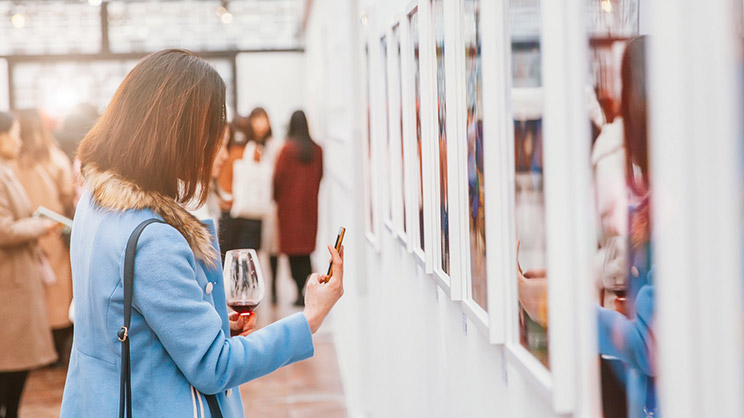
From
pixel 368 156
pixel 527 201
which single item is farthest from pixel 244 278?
pixel 368 156

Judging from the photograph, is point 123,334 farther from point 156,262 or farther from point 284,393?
point 284,393

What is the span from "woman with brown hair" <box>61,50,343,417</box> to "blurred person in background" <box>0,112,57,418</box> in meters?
3.15

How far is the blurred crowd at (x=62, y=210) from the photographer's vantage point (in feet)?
16.1

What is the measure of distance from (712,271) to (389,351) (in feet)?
9.58

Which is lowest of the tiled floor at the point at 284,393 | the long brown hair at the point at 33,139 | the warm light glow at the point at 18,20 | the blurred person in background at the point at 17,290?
the tiled floor at the point at 284,393

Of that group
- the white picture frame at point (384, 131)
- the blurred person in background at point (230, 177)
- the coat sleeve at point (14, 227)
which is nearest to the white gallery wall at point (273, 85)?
the blurred person in background at point (230, 177)

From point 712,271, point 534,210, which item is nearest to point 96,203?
point 534,210

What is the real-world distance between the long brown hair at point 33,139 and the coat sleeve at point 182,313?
4.50 metres

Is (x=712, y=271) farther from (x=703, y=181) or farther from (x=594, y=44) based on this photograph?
(x=594, y=44)

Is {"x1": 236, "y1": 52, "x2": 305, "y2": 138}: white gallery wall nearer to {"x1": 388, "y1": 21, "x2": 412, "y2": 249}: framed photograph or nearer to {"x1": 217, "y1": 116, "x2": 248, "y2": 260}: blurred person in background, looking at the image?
{"x1": 217, "y1": 116, "x2": 248, "y2": 260}: blurred person in background

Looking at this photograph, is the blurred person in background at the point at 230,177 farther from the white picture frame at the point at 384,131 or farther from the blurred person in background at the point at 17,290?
the white picture frame at the point at 384,131

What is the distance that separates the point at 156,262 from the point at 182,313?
0.11m

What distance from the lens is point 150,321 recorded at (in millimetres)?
1775

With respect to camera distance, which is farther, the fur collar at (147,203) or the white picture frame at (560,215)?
the fur collar at (147,203)
